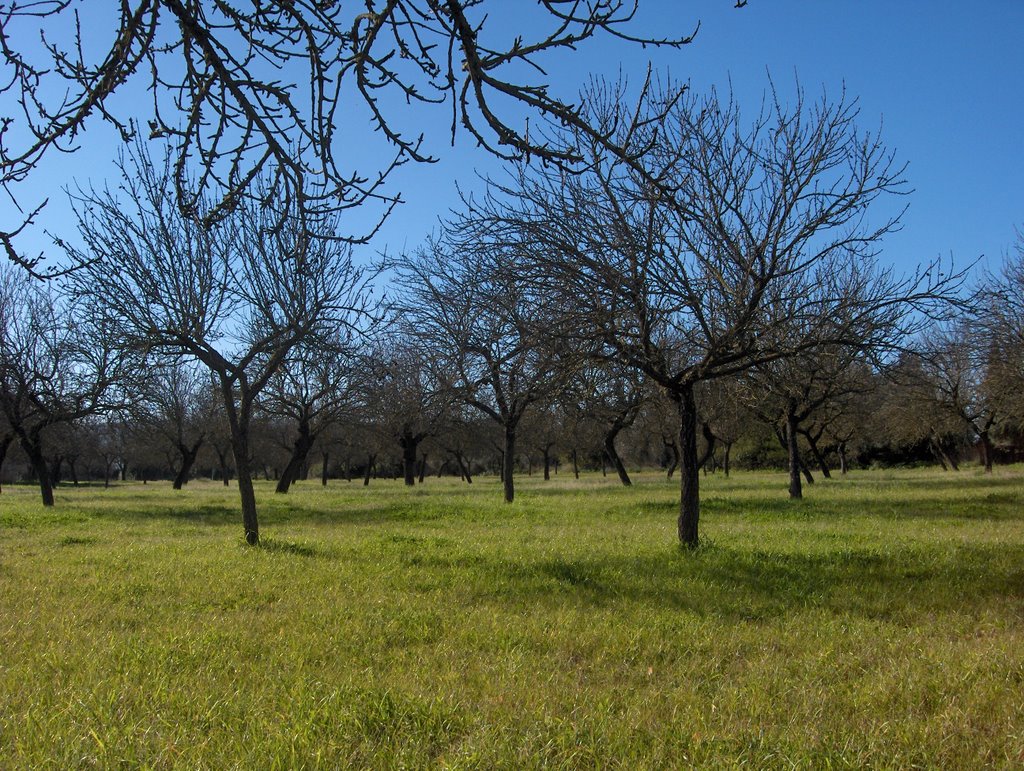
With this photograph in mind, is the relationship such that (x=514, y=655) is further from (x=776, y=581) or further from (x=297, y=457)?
(x=297, y=457)

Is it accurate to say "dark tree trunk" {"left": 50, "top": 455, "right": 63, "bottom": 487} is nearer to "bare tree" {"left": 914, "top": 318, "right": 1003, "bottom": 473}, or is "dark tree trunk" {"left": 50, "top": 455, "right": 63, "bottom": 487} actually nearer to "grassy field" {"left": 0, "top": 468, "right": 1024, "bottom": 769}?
"grassy field" {"left": 0, "top": 468, "right": 1024, "bottom": 769}

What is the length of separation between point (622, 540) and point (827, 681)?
7008mm

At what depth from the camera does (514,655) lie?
5078 millimetres

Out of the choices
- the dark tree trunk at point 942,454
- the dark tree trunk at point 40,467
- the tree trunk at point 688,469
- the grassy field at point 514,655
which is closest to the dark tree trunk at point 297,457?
the dark tree trunk at point 40,467

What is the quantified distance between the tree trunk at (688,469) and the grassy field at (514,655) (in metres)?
0.41

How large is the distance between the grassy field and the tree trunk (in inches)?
16.2

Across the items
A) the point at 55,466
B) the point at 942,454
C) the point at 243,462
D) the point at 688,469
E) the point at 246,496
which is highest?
the point at 243,462

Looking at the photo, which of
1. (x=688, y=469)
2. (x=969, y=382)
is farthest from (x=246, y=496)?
(x=969, y=382)

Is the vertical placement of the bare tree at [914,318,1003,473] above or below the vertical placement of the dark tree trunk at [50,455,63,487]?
above

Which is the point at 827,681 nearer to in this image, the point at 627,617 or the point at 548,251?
the point at 627,617

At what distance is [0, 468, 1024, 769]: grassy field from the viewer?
360cm

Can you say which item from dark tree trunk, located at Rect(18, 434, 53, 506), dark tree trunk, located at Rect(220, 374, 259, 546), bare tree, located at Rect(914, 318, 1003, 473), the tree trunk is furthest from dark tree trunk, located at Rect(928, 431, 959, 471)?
dark tree trunk, located at Rect(18, 434, 53, 506)

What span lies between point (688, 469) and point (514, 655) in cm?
625

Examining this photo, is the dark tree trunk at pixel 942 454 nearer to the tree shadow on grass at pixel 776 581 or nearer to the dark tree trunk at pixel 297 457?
the dark tree trunk at pixel 297 457
